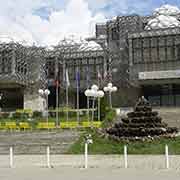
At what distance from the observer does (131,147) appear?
72.5 feet

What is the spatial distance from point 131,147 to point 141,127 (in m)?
2.49

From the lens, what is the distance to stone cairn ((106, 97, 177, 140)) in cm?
2388

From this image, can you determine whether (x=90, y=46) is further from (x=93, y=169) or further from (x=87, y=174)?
(x=87, y=174)

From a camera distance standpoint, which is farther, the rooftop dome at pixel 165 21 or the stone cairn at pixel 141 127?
the rooftop dome at pixel 165 21

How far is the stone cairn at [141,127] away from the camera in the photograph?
78.3 feet

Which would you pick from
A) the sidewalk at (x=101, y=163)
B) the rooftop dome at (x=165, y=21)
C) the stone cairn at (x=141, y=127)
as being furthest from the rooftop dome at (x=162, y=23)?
the sidewalk at (x=101, y=163)

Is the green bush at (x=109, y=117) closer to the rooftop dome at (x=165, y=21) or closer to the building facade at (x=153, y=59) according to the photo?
the building facade at (x=153, y=59)

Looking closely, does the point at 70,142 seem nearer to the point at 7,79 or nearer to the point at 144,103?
the point at 144,103

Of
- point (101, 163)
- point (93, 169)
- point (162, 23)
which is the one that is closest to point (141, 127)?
point (101, 163)

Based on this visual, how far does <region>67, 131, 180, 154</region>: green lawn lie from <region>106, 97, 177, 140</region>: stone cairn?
813mm

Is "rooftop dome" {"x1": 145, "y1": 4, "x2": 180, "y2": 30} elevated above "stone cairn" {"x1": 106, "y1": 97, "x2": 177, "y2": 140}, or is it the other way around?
"rooftop dome" {"x1": 145, "y1": 4, "x2": 180, "y2": 30}

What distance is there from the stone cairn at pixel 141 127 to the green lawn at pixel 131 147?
2.67 ft

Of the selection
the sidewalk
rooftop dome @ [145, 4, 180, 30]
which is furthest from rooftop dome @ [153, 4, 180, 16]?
the sidewalk

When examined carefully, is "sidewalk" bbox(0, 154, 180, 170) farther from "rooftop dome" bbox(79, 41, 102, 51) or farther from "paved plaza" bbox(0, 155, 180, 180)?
"rooftop dome" bbox(79, 41, 102, 51)
